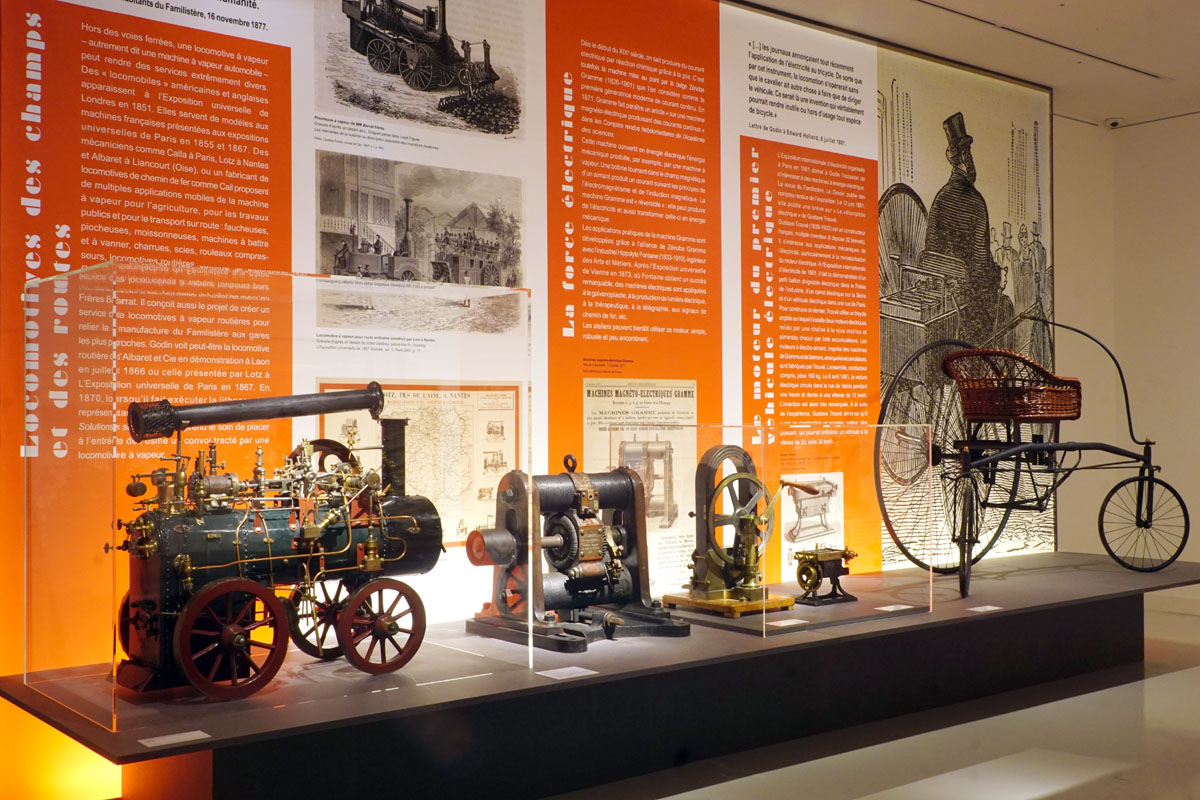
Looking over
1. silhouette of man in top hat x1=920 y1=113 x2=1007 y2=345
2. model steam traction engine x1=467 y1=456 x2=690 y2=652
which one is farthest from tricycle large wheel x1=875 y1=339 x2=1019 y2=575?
model steam traction engine x1=467 y1=456 x2=690 y2=652

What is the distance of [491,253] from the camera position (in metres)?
5.31

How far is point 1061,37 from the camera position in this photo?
23.2ft

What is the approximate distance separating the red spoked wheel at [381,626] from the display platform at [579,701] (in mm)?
62

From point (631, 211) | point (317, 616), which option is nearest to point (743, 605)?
point (317, 616)

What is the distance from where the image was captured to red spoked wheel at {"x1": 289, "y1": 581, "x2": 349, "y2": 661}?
371 centimetres

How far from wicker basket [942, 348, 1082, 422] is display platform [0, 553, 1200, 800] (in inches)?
35.5

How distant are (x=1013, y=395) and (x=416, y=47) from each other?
3485 mm

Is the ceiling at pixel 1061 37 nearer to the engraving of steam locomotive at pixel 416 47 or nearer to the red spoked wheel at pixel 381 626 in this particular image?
the engraving of steam locomotive at pixel 416 47

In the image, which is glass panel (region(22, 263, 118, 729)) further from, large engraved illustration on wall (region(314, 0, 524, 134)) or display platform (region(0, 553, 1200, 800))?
large engraved illustration on wall (region(314, 0, 524, 134))

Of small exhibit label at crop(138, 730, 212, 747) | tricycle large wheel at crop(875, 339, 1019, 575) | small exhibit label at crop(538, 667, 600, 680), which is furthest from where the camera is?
tricycle large wheel at crop(875, 339, 1019, 575)

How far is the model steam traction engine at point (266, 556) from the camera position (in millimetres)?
3408

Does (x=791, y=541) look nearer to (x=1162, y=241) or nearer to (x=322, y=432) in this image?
(x=322, y=432)

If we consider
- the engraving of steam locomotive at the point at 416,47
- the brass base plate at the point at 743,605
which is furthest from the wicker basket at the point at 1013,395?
the engraving of steam locomotive at the point at 416,47

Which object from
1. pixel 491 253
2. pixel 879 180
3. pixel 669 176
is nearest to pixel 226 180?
pixel 491 253
